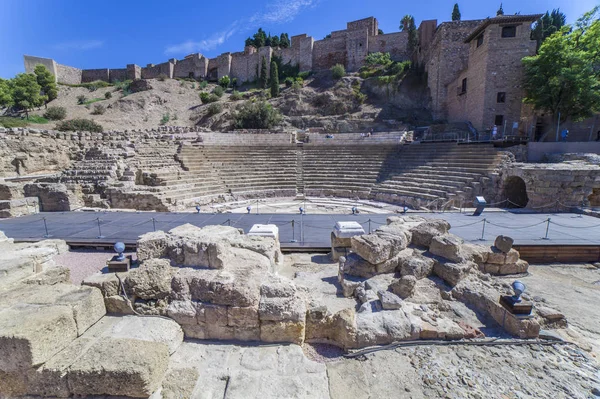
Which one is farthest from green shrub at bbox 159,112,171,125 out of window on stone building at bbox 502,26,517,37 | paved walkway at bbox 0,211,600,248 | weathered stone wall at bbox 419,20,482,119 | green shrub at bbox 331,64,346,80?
window on stone building at bbox 502,26,517,37

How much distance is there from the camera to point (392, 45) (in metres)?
36.8

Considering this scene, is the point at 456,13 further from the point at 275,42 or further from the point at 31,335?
the point at 31,335

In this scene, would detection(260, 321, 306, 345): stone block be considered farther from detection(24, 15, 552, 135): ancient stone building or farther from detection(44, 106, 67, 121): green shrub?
detection(44, 106, 67, 121): green shrub

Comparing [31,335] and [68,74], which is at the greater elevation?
[68,74]

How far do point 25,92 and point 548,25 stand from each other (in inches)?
2281

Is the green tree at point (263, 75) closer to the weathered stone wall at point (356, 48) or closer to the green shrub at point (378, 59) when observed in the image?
the weathered stone wall at point (356, 48)

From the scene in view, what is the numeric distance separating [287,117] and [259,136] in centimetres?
1025

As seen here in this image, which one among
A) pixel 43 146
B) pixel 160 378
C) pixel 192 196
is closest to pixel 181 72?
pixel 43 146

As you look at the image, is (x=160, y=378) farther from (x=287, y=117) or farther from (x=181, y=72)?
(x=181, y=72)

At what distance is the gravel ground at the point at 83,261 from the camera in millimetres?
5125

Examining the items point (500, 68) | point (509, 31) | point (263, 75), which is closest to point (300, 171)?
point (500, 68)

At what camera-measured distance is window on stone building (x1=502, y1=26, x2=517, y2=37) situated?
17734 mm

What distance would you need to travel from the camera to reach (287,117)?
97.7 ft

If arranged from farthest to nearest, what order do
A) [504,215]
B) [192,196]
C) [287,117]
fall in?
[287,117] < [192,196] < [504,215]
